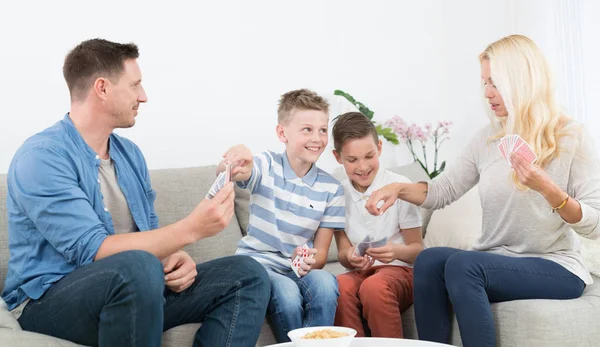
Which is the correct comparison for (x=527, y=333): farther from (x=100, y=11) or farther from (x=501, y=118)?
(x=100, y=11)

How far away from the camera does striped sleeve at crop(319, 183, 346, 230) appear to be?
271 cm

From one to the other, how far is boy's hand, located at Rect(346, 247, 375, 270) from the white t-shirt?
0.38 ft

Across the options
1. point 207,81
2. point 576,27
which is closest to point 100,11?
point 207,81

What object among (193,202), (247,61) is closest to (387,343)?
(193,202)

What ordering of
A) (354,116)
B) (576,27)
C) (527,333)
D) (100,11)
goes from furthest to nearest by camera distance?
1. (576,27)
2. (100,11)
3. (354,116)
4. (527,333)

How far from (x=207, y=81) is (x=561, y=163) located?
1914mm

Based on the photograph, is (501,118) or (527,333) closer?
(527,333)

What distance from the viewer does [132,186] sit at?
7.91ft

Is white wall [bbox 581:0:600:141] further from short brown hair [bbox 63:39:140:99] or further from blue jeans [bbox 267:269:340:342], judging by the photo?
short brown hair [bbox 63:39:140:99]

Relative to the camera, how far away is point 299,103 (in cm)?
271

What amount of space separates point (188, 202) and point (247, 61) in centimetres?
112

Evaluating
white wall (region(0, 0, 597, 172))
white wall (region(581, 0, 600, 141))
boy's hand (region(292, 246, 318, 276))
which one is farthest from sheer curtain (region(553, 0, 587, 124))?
boy's hand (region(292, 246, 318, 276))

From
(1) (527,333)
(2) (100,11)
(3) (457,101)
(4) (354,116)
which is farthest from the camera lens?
(3) (457,101)

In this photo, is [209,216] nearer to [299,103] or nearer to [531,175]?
[299,103]
